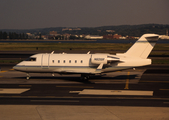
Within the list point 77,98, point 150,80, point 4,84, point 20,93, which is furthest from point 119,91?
point 4,84

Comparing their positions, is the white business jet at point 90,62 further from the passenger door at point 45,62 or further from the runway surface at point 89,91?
the runway surface at point 89,91

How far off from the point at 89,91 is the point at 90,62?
586cm

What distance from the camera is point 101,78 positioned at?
29.9 m

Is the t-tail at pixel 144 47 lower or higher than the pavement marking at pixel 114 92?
higher

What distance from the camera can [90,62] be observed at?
90.1 feet

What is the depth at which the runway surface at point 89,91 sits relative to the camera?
60.6 feet

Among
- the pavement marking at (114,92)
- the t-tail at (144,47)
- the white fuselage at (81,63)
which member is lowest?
the pavement marking at (114,92)

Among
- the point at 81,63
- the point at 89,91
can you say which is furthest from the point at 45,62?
the point at 89,91

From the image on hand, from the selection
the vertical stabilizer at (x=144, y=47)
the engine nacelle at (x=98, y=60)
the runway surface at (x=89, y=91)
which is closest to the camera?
the runway surface at (x=89, y=91)

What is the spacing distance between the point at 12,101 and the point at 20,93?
2872mm

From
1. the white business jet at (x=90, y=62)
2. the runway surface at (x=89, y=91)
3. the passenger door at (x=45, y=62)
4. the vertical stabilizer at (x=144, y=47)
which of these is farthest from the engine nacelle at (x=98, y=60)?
the passenger door at (x=45, y=62)

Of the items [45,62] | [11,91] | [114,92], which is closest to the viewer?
[114,92]

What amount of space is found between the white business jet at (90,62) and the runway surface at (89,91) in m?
1.47

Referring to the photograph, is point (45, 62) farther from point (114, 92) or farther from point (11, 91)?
point (114, 92)
